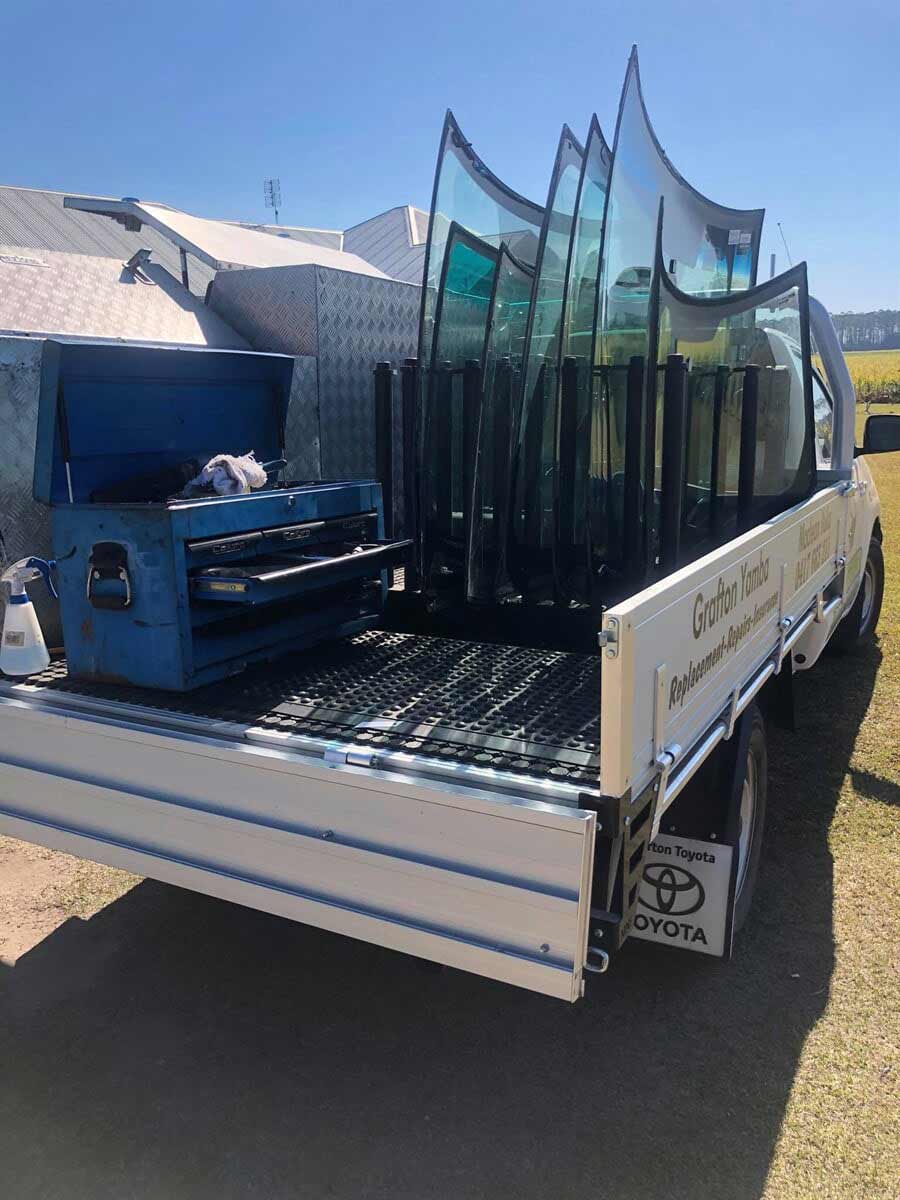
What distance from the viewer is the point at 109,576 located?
265 centimetres

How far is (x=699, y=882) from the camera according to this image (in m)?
2.76

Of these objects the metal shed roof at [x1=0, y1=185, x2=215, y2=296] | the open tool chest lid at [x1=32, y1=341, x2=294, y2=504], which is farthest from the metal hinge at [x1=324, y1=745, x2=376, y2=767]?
the metal shed roof at [x1=0, y1=185, x2=215, y2=296]

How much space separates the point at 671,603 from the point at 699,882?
1058mm

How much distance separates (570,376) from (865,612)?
162 inches

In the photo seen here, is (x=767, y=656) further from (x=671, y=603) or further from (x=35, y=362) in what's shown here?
(x=35, y=362)

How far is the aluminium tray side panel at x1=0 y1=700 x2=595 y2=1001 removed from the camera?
1.93m

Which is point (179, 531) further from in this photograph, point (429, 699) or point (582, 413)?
point (582, 413)

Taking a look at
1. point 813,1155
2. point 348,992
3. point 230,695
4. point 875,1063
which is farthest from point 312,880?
point 875,1063

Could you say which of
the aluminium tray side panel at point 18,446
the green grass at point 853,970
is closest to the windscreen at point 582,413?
the green grass at point 853,970

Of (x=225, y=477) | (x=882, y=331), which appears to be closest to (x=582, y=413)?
(x=225, y=477)

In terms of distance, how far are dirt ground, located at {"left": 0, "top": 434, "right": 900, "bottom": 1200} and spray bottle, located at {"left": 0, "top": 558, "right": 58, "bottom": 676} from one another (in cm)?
109

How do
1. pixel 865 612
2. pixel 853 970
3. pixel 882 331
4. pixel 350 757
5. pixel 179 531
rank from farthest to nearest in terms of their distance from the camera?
pixel 882 331 → pixel 865 612 → pixel 853 970 → pixel 179 531 → pixel 350 757

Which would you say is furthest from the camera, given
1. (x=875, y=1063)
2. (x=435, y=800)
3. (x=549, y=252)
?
(x=549, y=252)

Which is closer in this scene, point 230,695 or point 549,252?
point 230,695
